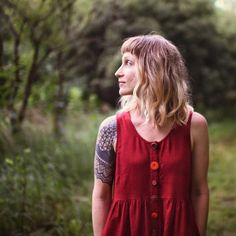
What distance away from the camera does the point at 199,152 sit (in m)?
2.38

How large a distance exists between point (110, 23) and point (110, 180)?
30.1 ft

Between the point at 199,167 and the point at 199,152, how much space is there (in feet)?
0.26

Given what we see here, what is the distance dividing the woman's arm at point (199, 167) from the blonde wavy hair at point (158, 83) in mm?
83

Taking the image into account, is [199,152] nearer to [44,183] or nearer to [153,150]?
[153,150]

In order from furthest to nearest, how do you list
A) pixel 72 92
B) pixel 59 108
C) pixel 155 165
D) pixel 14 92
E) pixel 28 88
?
pixel 72 92, pixel 59 108, pixel 28 88, pixel 14 92, pixel 155 165

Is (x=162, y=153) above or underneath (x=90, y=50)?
underneath

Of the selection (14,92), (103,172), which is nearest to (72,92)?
(14,92)

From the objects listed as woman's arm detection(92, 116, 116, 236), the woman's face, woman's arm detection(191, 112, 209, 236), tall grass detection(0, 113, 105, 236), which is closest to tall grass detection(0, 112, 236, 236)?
tall grass detection(0, 113, 105, 236)

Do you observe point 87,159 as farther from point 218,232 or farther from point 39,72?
point 218,232

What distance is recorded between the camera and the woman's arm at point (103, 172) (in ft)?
7.77

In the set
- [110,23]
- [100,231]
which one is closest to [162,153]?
[100,231]

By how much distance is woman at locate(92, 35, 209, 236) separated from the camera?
2271 millimetres

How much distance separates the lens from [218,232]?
199 inches

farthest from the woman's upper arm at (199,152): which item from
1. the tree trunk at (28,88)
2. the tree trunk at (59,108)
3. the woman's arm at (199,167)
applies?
the tree trunk at (59,108)
